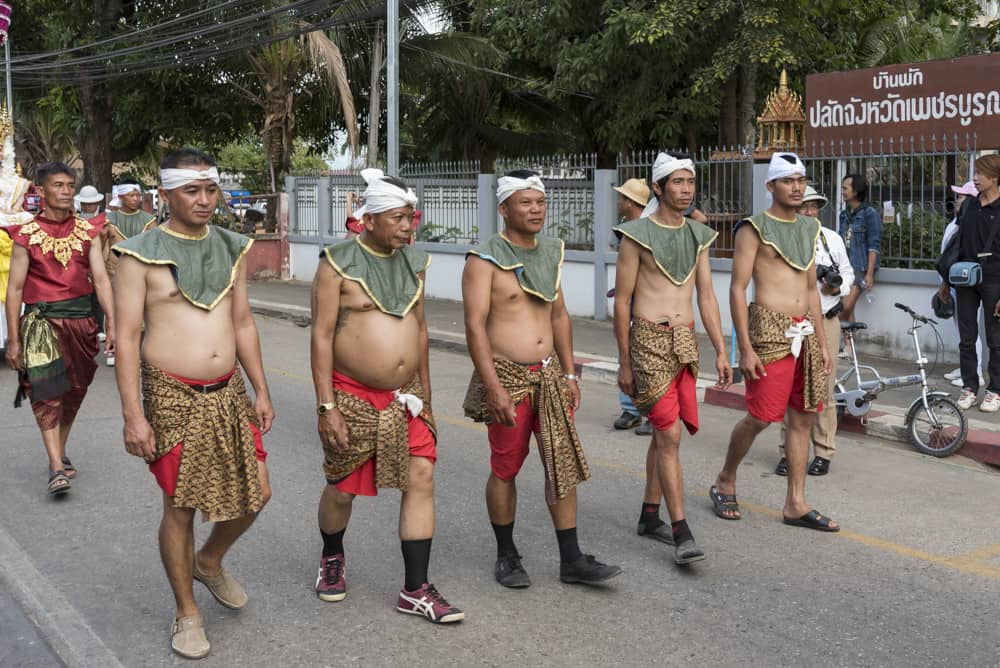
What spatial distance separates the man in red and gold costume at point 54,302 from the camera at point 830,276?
4.27m

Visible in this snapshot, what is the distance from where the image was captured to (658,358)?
208 inches

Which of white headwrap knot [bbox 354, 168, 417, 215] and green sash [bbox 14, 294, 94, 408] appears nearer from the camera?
white headwrap knot [bbox 354, 168, 417, 215]

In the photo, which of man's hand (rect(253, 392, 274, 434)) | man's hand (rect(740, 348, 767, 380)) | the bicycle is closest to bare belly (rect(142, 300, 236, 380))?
man's hand (rect(253, 392, 274, 434))

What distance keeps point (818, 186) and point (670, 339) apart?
7539 mm

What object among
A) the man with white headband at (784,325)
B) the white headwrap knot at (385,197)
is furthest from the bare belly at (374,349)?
the man with white headband at (784,325)

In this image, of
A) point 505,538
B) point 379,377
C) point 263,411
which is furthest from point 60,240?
point 505,538

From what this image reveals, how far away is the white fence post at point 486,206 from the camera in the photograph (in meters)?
17.4

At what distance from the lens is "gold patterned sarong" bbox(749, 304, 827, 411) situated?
18.6ft

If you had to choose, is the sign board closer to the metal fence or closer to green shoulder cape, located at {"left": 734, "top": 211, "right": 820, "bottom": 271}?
the metal fence

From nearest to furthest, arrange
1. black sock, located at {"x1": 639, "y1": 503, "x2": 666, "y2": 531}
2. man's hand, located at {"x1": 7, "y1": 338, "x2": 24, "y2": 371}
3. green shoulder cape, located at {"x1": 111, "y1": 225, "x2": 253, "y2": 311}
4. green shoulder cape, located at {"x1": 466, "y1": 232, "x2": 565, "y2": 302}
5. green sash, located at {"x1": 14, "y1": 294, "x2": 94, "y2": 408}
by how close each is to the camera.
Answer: green shoulder cape, located at {"x1": 111, "y1": 225, "x2": 253, "y2": 311} < green shoulder cape, located at {"x1": 466, "y1": 232, "x2": 565, "y2": 302} < black sock, located at {"x1": 639, "y1": 503, "x2": 666, "y2": 531} < man's hand, located at {"x1": 7, "y1": 338, "x2": 24, "y2": 371} < green sash, located at {"x1": 14, "y1": 294, "x2": 94, "y2": 408}

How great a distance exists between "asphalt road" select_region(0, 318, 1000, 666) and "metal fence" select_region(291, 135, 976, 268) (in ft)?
14.3

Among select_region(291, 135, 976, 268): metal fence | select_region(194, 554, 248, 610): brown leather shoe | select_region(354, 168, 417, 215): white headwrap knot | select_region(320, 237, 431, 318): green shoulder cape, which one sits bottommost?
select_region(194, 554, 248, 610): brown leather shoe

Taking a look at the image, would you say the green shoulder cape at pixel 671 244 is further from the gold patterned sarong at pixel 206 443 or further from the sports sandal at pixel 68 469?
the sports sandal at pixel 68 469

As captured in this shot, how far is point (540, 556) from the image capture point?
210 inches
